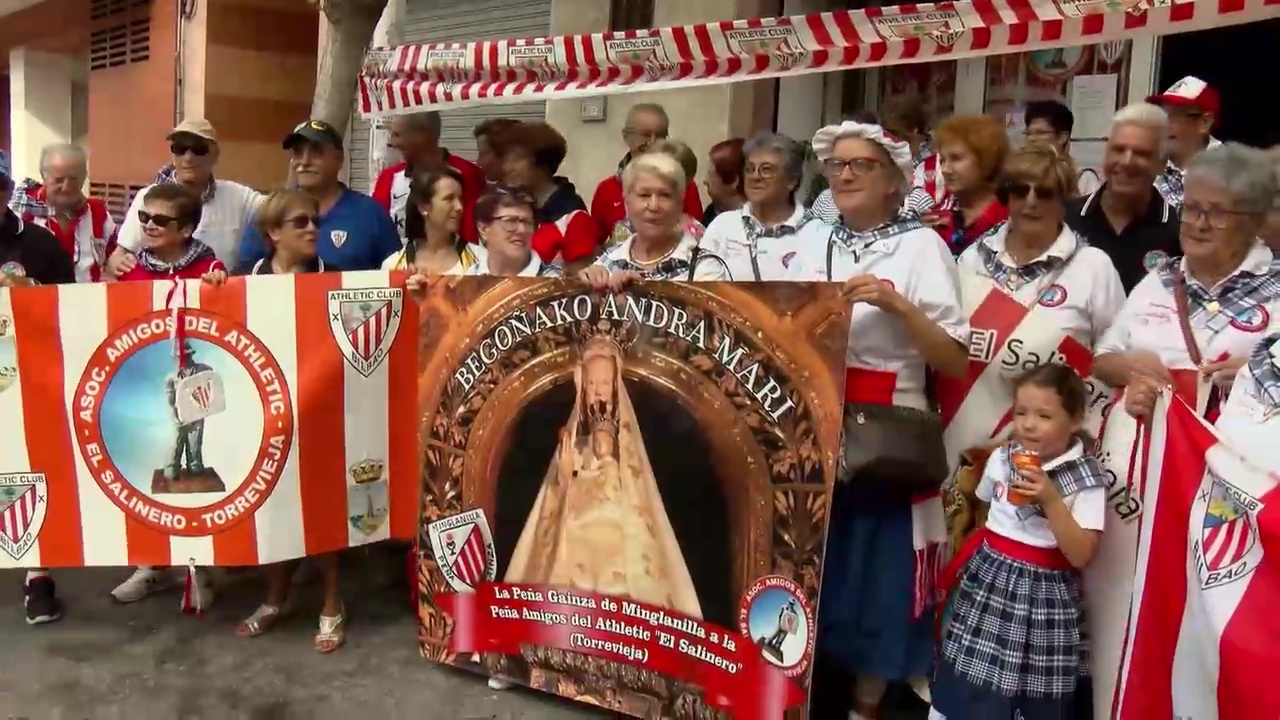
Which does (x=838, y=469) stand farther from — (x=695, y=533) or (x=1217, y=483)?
(x=1217, y=483)

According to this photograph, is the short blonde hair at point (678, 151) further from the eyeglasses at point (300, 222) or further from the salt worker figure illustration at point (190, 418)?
the salt worker figure illustration at point (190, 418)

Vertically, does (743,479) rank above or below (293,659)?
above

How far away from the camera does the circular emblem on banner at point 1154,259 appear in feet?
10.3

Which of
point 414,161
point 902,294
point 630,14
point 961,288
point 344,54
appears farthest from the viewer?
point 344,54

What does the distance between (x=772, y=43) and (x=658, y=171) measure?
131cm

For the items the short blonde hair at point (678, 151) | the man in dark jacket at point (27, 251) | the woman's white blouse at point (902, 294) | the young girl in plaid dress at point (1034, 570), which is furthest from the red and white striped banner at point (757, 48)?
the man in dark jacket at point (27, 251)

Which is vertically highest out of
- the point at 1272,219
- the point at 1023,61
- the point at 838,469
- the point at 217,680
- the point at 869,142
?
the point at 1023,61

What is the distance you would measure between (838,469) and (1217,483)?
0.96 meters

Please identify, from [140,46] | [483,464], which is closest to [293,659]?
[483,464]

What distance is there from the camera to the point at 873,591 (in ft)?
10.8

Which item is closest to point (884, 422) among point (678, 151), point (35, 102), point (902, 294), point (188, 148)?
point (902, 294)

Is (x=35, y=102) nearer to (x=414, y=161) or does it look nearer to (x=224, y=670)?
(x=414, y=161)

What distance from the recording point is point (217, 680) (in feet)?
12.9

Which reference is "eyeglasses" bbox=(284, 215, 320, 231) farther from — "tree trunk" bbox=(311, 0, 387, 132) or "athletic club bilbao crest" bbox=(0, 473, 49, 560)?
"tree trunk" bbox=(311, 0, 387, 132)
